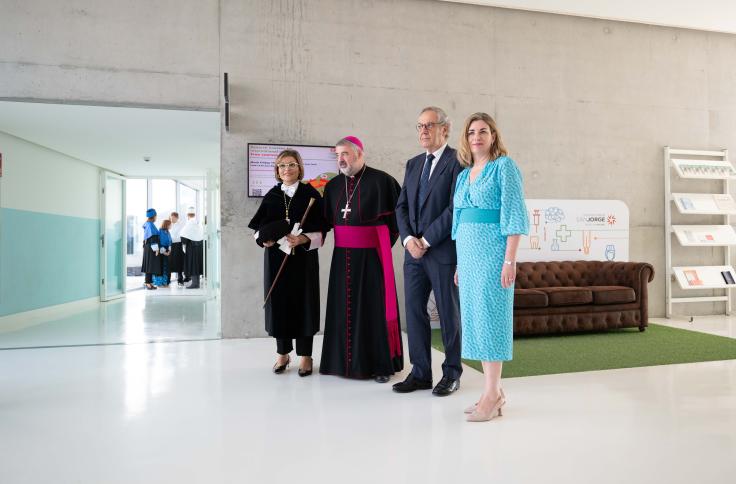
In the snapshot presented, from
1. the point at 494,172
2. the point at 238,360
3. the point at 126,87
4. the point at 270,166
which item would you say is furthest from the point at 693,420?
the point at 126,87

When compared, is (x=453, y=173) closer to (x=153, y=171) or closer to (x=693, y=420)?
(x=693, y=420)

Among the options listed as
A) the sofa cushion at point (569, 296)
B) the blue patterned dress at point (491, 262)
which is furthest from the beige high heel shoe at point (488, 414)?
the sofa cushion at point (569, 296)

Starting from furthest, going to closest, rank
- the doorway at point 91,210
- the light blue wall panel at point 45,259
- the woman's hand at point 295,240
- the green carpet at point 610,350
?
1. the light blue wall panel at point 45,259
2. the doorway at point 91,210
3. the green carpet at point 610,350
4. the woman's hand at point 295,240

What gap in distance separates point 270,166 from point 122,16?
6.23ft

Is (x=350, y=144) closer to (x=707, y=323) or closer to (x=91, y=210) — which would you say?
(x=707, y=323)

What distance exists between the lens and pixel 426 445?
7.36ft

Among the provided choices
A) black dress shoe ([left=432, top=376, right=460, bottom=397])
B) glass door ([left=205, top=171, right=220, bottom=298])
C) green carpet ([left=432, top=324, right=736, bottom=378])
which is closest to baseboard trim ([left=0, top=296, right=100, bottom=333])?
glass door ([left=205, top=171, right=220, bottom=298])

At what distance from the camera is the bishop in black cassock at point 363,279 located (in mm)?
3398

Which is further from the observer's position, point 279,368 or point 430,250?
point 279,368

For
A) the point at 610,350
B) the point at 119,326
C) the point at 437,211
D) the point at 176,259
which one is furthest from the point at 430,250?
the point at 176,259

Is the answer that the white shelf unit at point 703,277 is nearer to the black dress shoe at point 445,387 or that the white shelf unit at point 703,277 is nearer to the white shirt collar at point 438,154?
the black dress shoe at point 445,387

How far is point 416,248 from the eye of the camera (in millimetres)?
3021

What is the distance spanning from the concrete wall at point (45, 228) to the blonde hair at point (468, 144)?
5358 mm

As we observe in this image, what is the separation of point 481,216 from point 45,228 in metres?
6.08
